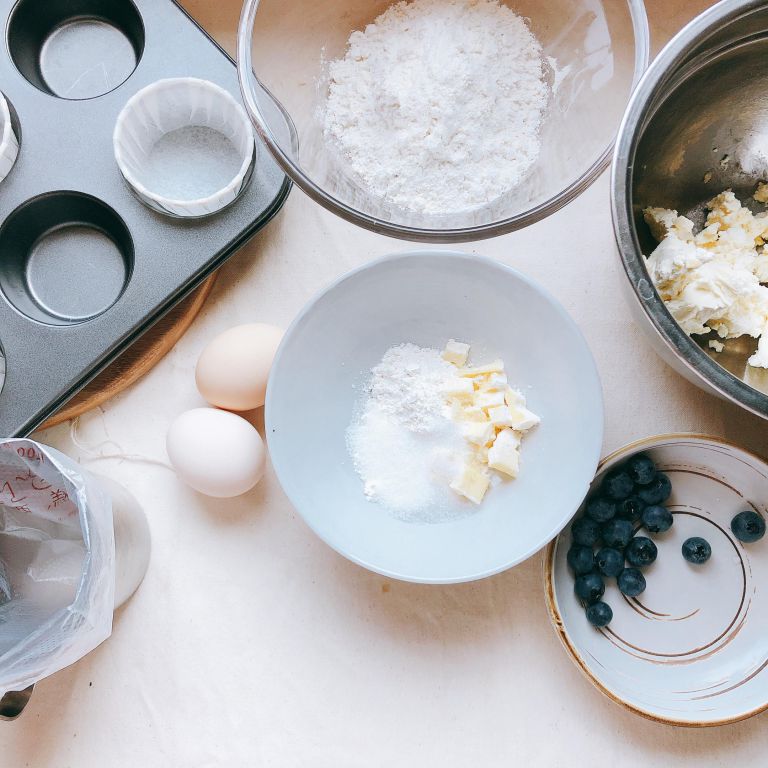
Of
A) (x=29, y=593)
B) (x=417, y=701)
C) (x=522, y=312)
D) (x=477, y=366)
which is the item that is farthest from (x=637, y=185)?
(x=29, y=593)

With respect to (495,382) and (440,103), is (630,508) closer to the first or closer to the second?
(495,382)

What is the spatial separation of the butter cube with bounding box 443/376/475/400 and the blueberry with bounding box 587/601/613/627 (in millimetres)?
354

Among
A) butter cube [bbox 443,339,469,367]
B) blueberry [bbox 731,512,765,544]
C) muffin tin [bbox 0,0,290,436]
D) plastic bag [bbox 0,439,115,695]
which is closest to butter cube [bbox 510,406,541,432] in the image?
butter cube [bbox 443,339,469,367]

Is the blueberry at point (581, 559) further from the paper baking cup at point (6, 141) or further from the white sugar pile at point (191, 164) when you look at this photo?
the paper baking cup at point (6, 141)

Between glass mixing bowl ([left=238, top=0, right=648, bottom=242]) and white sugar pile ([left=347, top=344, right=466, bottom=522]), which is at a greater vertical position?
glass mixing bowl ([left=238, top=0, right=648, bottom=242])

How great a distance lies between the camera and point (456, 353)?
3.64 feet

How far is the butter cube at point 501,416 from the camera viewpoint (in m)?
1.07

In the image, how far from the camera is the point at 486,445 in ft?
3.55

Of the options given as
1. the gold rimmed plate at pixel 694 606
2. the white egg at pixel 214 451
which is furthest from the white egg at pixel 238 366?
the gold rimmed plate at pixel 694 606

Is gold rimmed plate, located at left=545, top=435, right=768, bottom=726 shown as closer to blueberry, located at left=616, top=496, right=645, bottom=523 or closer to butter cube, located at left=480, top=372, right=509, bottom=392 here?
blueberry, located at left=616, top=496, right=645, bottom=523

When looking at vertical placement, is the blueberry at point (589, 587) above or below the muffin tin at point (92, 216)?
below

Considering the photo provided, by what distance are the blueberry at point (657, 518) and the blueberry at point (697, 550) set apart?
0.04 metres

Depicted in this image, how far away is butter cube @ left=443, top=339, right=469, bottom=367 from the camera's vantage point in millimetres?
1110

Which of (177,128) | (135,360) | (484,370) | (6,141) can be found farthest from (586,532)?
(6,141)
